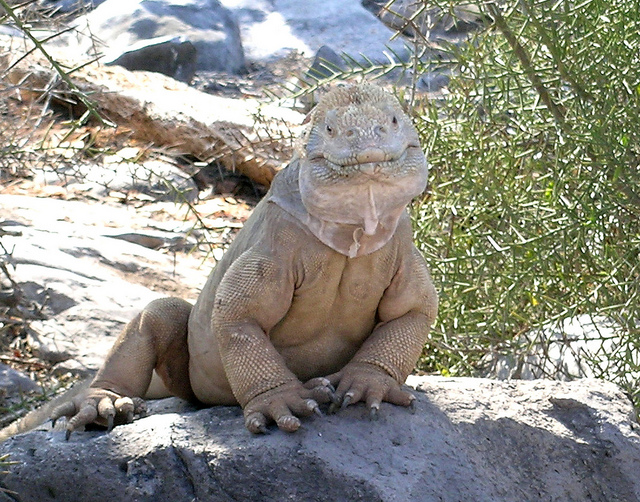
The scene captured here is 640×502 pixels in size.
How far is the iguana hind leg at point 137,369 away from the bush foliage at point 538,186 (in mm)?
2006

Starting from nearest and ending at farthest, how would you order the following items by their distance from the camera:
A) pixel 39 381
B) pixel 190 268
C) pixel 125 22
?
pixel 39 381 → pixel 190 268 → pixel 125 22

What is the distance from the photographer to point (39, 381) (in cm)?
659

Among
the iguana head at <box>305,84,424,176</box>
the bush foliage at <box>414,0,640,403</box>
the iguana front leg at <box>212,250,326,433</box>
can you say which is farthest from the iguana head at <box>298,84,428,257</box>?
the bush foliage at <box>414,0,640,403</box>

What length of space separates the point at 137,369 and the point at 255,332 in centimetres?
84

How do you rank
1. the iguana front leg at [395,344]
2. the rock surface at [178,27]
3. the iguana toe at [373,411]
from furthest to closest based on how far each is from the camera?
the rock surface at [178,27]
the iguana front leg at [395,344]
the iguana toe at [373,411]

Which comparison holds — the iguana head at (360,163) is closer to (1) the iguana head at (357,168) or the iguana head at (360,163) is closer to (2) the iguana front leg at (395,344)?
(1) the iguana head at (357,168)

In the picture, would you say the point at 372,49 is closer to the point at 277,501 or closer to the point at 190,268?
the point at 190,268

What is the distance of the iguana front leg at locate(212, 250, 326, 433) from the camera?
4.03 meters

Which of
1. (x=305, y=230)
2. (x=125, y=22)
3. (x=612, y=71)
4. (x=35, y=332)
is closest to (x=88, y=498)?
(x=305, y=230)

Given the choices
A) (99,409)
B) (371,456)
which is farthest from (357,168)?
(99,409)

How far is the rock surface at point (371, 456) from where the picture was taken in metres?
3.80

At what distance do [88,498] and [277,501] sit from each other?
0.77 metres

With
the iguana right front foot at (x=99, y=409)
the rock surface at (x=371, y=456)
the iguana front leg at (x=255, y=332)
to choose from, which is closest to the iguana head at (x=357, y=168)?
the iguana front leg at (x=255, y=332)

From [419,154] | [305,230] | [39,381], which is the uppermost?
[419,154]
